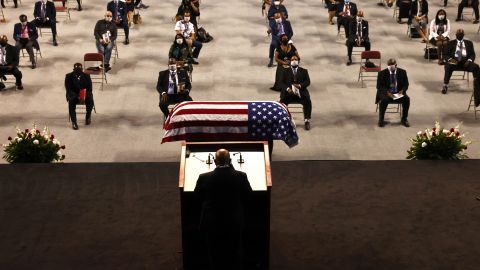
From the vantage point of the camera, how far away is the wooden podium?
10.2 meters

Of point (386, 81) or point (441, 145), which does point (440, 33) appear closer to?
point (386, 81)

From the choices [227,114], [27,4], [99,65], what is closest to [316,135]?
[227,114]

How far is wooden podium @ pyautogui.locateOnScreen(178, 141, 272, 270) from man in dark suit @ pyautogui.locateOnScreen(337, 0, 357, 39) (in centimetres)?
1269

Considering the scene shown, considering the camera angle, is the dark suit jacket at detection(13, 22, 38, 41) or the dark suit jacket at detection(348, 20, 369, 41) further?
the dark suit jacket at detection(348, 20, 369, 41)

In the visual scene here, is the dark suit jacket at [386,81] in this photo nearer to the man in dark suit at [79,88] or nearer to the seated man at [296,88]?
the seated man at [296,88]

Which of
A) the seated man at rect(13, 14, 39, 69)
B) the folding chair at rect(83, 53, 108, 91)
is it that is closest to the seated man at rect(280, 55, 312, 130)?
the folding chair at rect(83, 53, 108, 91)

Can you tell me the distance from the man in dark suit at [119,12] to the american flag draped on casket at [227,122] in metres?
8.89

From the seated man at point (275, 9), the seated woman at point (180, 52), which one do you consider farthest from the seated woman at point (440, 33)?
the seated woman at point (180, 52)

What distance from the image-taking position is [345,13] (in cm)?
2336

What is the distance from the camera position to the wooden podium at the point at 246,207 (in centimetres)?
1017

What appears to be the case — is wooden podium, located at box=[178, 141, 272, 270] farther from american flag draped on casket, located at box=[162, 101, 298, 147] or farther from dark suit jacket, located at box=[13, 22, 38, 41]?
dark suit jacket, located at box=[13, 22, 38, 41]

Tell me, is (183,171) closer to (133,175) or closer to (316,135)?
(133,175)

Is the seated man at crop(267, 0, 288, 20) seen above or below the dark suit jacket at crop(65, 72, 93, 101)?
above

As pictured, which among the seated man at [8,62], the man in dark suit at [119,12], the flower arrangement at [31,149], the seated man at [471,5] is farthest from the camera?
the seated man at [471,5]
